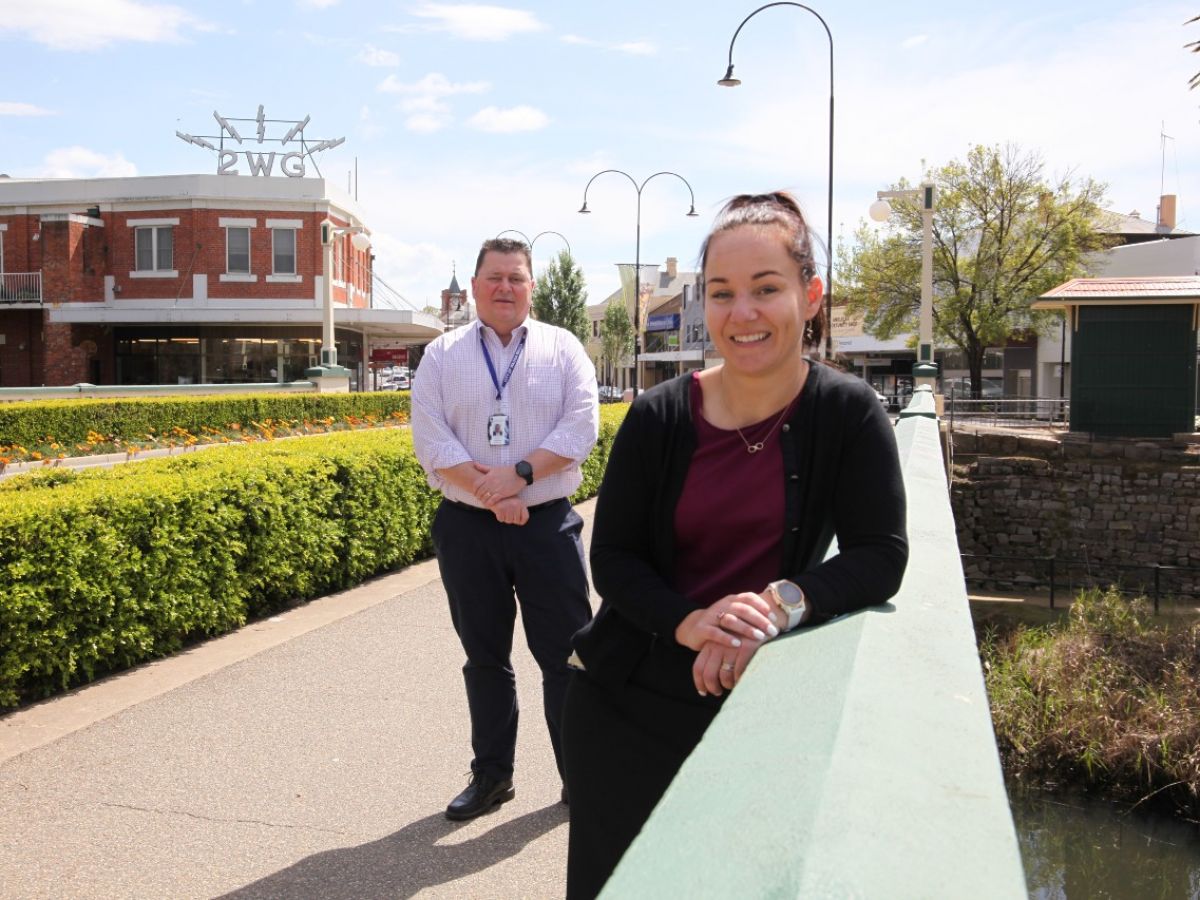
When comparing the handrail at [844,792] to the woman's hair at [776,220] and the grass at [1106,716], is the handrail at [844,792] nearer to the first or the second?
the woman's hair at [776,220]

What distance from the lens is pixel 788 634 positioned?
1.92 meters

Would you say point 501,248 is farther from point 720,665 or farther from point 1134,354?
point 1134,354

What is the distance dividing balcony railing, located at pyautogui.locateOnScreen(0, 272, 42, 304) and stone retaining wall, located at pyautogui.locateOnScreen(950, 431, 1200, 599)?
31.8 metres

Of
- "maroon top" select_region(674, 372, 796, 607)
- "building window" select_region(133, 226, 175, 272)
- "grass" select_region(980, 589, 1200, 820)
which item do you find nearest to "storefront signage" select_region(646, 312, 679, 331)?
"building window" select_region(133, 226, 175, 272)

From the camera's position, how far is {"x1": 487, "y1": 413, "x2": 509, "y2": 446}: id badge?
4.30 metres

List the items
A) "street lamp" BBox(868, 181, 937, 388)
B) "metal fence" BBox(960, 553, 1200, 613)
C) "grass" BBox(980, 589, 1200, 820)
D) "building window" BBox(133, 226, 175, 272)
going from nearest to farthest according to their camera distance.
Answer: "grass" BBox(980, 589, 1200, 820), "street lamp" BBox(868, 181, 937, 388), "metal fence" BBox(960, 553, 1200, 613), "building window" BBox(133, 226, 175, 272)

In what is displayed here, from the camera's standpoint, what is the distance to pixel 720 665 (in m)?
2.01

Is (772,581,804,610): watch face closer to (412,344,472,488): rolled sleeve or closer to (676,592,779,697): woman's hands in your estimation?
(676,592,779,697): woman's hands

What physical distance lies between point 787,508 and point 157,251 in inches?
1603

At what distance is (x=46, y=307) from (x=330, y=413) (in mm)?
17129

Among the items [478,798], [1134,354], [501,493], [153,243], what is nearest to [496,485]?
[501,493]

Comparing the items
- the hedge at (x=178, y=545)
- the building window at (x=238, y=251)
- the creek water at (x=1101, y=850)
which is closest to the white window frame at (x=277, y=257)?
the building window at (x=238, y=251)

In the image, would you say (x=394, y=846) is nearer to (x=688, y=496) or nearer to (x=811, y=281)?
(x=688, y=496)

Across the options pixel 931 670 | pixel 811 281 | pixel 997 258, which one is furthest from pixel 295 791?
pixel 997 258
